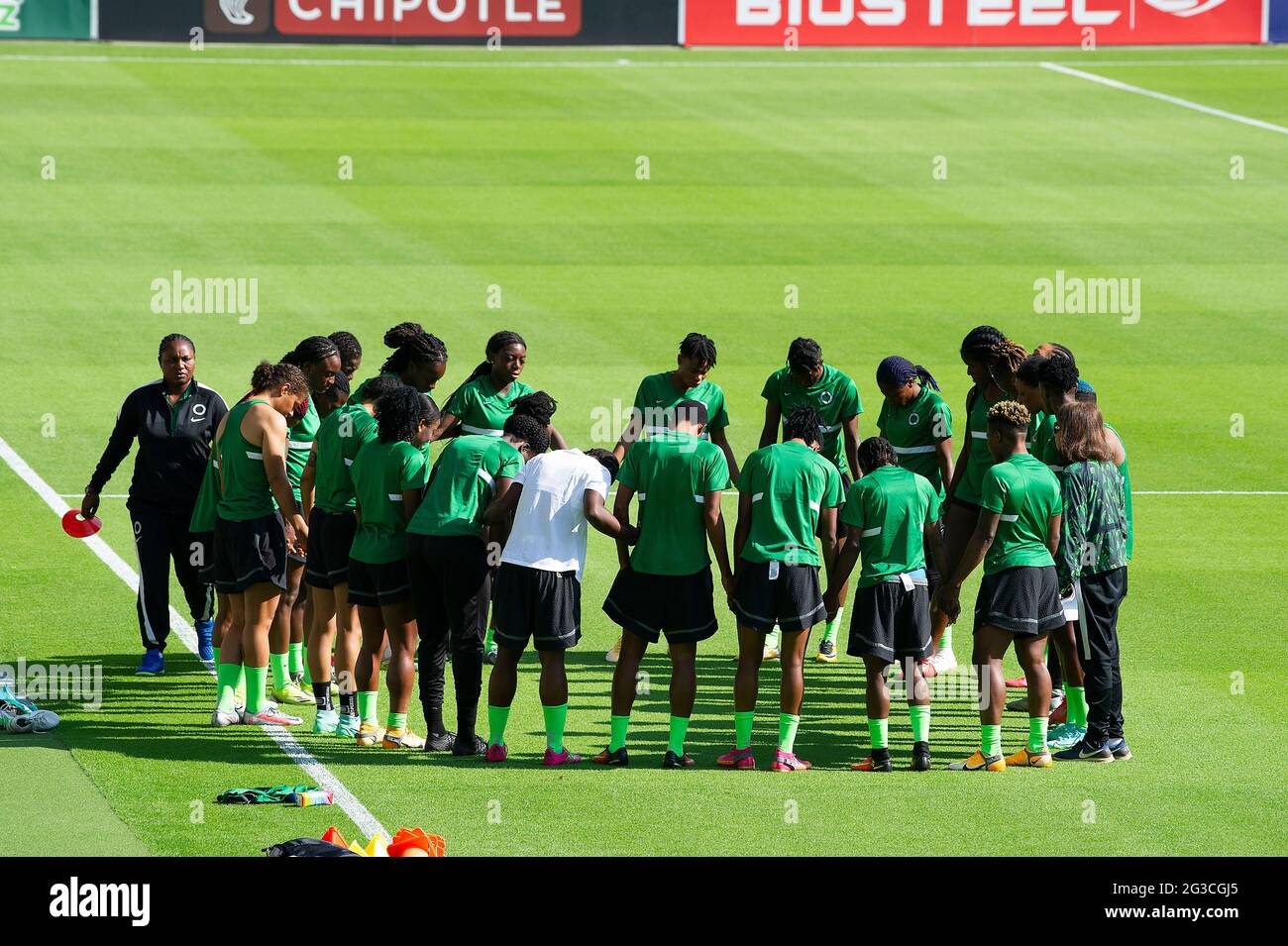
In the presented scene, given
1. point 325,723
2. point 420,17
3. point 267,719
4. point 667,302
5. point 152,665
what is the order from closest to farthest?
point 325,723, point 267,719, point 152,665, point 667,302, point 420,17

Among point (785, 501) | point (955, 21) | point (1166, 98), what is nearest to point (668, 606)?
point (785, 501)

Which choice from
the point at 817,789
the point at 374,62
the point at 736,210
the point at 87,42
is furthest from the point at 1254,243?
the point at 87,42

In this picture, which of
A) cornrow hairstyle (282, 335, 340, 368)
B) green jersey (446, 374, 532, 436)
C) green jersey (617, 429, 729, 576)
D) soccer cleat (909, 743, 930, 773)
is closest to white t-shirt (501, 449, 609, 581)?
green jersey (617, 429, 729, 576)

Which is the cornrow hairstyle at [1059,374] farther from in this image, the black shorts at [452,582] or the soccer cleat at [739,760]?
the black shorts at [452,582]

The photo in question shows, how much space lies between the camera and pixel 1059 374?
37.7 ft

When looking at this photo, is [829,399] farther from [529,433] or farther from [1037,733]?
[1037,733]

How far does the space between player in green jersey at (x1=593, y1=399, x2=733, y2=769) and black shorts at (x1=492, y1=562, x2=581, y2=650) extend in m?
0.29

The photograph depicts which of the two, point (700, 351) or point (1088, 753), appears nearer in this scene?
point (1088, 753)

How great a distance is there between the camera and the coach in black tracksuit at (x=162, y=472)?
13.4 metres

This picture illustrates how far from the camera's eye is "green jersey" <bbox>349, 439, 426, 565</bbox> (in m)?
11.1

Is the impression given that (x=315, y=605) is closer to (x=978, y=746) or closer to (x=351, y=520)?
(x=351, y=520)

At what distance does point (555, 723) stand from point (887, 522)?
2.30 metres

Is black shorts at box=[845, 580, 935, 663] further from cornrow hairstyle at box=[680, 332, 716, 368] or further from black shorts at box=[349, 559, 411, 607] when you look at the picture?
black shorts at box=[349, 559, 411, 607]

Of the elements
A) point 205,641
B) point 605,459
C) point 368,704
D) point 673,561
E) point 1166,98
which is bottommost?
point 368,704
